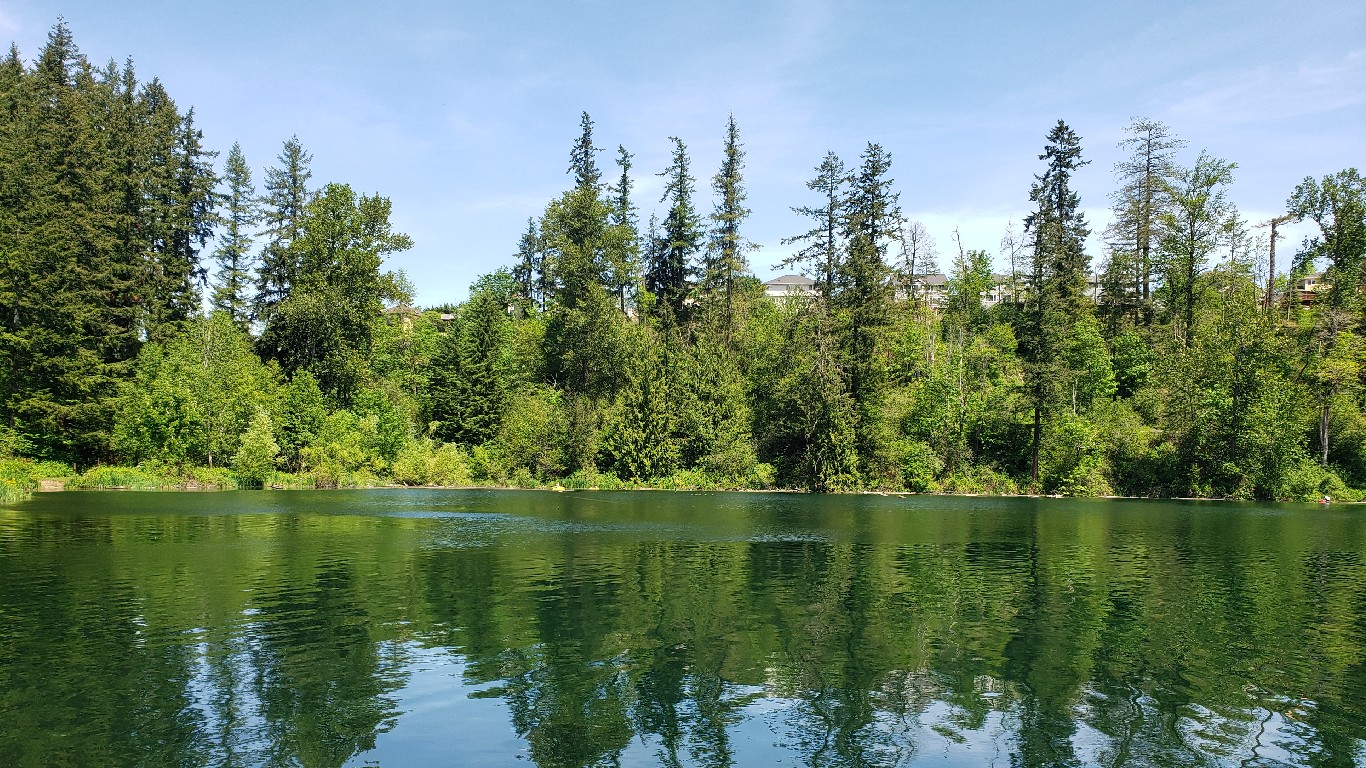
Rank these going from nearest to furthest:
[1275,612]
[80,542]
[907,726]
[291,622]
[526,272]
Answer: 1. [907,726]
2. [291,622]
3. [1275,612]
4. [80,542]
5. [526,272]

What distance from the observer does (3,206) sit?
62.5 metres

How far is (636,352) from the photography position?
71000 mm

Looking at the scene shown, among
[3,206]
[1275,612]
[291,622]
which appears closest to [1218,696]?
[1275,612]

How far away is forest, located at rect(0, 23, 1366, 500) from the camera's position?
199 feet

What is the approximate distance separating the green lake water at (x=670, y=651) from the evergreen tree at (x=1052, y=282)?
32.9 metres

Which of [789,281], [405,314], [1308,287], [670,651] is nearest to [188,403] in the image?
[405,314]

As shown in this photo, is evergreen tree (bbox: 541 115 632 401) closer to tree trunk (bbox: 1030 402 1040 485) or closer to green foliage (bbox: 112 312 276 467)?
green foliage (bbox: 112 312 276 467)

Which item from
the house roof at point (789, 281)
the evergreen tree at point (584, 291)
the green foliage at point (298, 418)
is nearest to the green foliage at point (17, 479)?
the green foliage at point (298, 418)

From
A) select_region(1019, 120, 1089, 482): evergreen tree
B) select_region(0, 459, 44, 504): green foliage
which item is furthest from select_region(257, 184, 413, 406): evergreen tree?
select_region(1019, 120, 1089, 482): evergreen tree

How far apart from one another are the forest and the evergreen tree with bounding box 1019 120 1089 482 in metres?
0.35

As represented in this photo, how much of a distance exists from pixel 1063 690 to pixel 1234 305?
213 ft

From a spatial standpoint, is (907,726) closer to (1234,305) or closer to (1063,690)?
(1063,690)

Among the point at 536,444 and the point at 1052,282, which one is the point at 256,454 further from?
the point at 1052,282

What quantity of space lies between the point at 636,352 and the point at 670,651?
55.7m
